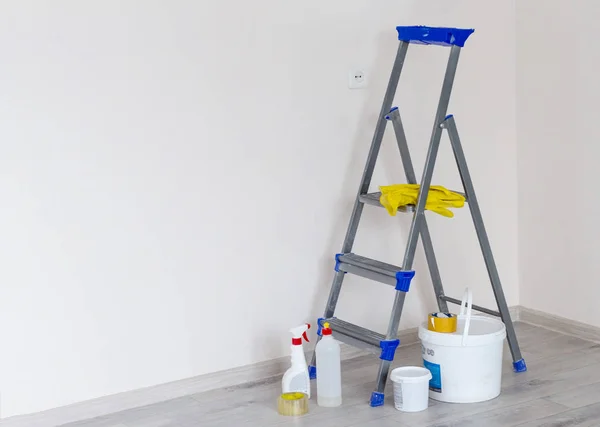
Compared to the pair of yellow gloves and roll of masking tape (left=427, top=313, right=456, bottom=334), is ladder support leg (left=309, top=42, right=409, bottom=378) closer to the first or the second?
the pair of yellow gloves

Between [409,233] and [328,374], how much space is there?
54 cm

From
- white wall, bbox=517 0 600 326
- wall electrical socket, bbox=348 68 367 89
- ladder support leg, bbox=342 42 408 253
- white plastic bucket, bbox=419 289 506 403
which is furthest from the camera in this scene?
white wall, bbox=517 0 600 326

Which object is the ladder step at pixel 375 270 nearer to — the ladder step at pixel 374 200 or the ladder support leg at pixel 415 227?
the ladder support leg at pixel 415 227

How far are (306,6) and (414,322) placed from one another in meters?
1.30

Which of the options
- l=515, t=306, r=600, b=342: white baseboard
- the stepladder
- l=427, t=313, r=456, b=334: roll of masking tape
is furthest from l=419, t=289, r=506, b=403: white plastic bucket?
l=515, t=306, r=600, b=342: white baseboard

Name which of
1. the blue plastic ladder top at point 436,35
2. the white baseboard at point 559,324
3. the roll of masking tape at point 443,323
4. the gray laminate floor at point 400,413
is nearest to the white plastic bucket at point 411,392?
the gray laminate floor at point 400,413

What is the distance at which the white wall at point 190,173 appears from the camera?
2.73 meters

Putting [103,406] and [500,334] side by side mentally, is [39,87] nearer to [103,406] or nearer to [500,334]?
[103,406]

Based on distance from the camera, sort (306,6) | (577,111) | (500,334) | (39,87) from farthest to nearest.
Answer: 1. (577,111)
2. (306,6)
3. (500,334)
4. (39,87)

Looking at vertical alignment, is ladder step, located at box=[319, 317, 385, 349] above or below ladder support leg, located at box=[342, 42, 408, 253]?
below

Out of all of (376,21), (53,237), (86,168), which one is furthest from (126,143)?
(376,21)

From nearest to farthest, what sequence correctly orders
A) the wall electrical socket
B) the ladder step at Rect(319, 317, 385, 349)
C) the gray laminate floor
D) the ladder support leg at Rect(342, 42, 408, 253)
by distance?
the gray laminate floor < the ladder step at Rect(319, 317, 385, 349) < the ladder support leg at Rect(342, 42, 408, 253) < the wall electrical socket

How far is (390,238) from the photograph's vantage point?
3430 mm

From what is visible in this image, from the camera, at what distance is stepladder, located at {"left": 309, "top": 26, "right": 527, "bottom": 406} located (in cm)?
287
